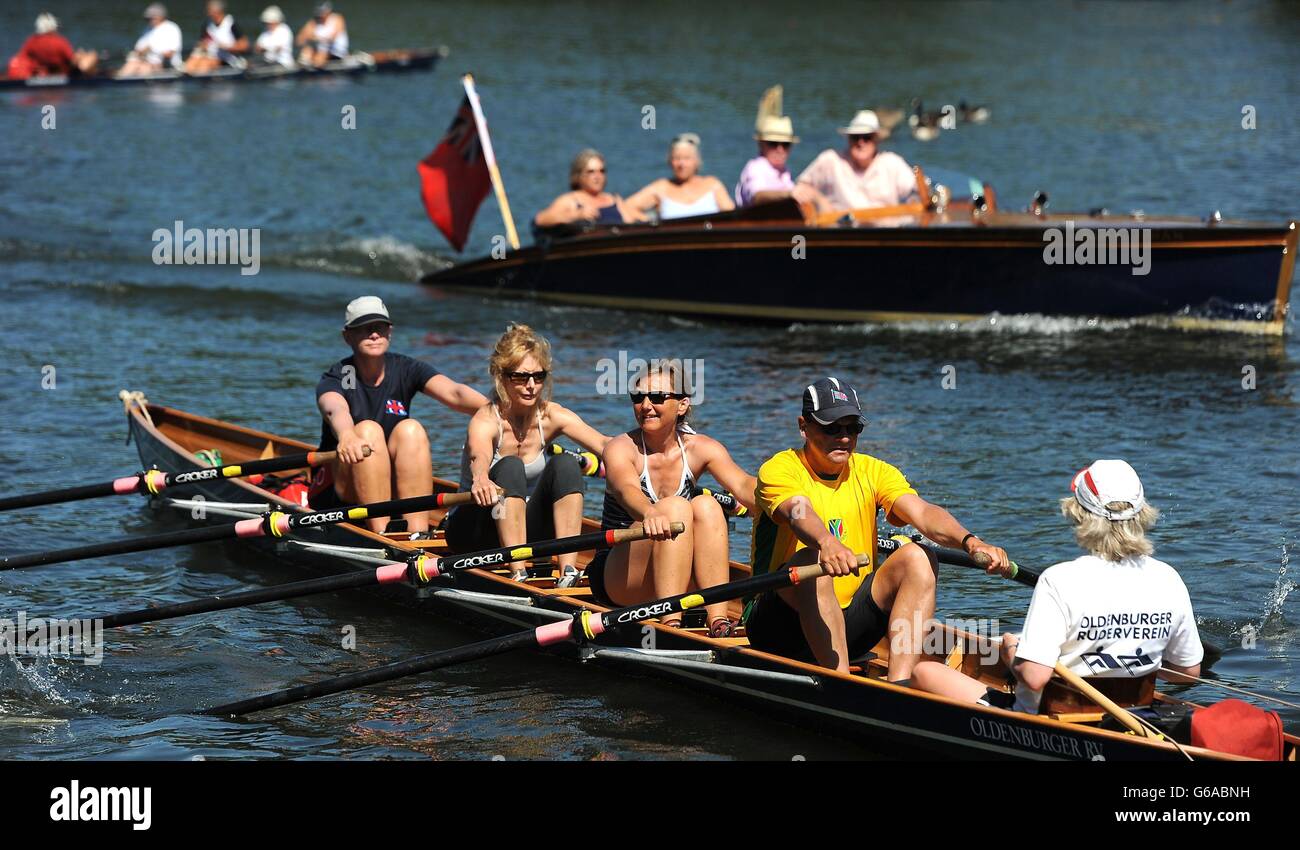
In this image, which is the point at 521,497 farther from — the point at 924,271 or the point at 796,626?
the point at 924,271

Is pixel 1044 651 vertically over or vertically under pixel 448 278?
under

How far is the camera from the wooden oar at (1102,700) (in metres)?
7.43

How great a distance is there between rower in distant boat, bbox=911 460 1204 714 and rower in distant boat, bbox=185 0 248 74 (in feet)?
112

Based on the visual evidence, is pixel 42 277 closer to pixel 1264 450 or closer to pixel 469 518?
pixel 469 518

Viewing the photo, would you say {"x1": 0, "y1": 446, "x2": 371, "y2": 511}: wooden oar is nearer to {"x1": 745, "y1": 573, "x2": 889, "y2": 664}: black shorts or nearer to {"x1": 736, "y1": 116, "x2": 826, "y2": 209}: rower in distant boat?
{"x1": 745, "y1": 573, "x2": 889, "y2": 664}: black shorts

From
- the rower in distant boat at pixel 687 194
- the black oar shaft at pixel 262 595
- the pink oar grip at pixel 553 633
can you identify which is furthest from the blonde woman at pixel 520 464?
the rower in distant boat at pixel 687 194

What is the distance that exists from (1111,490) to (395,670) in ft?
12.6

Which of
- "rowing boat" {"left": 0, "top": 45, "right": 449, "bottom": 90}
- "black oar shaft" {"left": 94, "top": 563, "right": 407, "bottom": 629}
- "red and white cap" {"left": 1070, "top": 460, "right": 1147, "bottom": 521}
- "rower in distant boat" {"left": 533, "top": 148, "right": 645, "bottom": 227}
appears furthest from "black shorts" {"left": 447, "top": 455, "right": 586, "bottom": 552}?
"rowing boat" {"left": 0, "top": 45, "right": 449, "bottom": 90}

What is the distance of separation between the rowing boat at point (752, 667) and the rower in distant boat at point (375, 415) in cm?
30

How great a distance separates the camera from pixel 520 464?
1054cm

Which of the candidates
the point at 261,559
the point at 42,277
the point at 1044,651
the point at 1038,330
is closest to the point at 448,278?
the point at 42,277

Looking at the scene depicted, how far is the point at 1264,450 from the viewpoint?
14.3m

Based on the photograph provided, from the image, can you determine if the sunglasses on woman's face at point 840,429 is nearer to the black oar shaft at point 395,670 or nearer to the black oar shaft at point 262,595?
the black oar shaft at point 395,670
